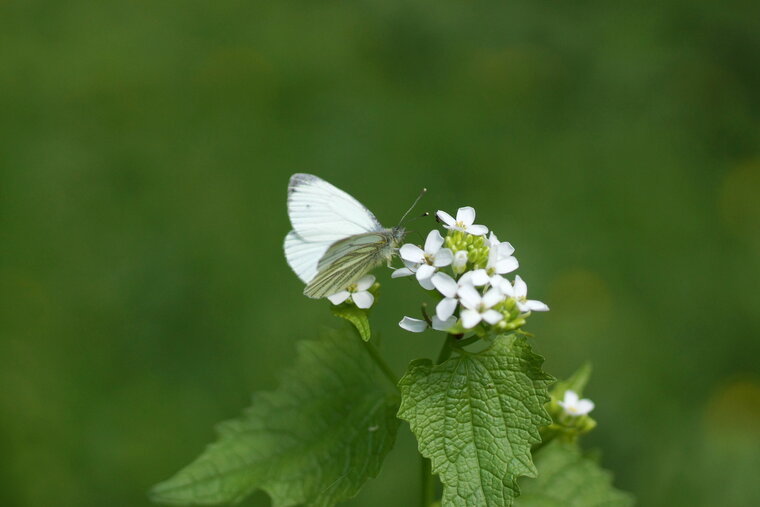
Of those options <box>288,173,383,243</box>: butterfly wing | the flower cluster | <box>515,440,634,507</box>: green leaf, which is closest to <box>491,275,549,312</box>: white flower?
the flower cluster

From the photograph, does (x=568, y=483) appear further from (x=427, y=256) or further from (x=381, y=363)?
(x=427, y=256)

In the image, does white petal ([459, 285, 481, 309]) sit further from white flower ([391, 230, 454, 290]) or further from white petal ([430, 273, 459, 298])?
white flower ([391, 230, 454, 290])

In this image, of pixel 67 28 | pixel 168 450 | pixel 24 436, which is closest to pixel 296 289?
pixel 168 450

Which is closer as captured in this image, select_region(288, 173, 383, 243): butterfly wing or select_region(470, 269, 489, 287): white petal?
select_region(470, 269, 489, 287): white petal

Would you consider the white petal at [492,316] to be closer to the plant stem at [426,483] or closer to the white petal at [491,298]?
the white petal at [491,298]

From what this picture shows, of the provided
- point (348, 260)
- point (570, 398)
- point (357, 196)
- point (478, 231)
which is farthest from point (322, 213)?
point (357, 196)

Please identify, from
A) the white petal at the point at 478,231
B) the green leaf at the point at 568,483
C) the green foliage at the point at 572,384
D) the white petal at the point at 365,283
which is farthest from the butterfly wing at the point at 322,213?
the green leaf at the point at 568,483
